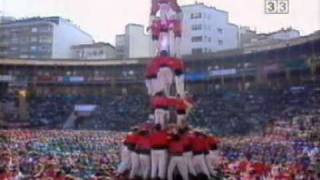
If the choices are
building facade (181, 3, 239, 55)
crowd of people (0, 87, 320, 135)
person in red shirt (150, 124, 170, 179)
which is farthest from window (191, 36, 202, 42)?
person in red shirt (150, 124, 170, 179)

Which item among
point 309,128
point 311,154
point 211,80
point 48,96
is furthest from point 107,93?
point 311,154

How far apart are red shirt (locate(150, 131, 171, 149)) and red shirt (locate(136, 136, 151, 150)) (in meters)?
0.12

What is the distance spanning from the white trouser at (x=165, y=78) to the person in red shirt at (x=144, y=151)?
1163 millimetres

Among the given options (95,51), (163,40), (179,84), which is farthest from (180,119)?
(95,51)

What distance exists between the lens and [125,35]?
69875 mm

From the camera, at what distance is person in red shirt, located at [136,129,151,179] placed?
47.7 feet

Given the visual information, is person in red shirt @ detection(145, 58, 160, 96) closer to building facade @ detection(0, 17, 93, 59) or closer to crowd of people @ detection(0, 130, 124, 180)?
crowd of people @ detection(0, 130, 124, 180)

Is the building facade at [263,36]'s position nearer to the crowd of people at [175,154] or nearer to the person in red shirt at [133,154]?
the crowd of people at [175,154]

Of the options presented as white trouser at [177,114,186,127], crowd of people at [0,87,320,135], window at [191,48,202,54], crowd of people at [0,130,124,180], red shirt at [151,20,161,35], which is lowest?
crowd of people at [0,130,124,180]

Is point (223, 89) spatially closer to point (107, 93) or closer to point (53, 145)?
point (107, 93)

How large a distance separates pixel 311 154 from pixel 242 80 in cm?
2303

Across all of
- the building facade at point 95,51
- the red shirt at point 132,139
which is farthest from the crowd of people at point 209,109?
the red shirt at point 132,139

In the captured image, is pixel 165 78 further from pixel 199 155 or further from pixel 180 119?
pixel 199 155

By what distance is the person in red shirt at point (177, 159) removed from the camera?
47.0 ft
